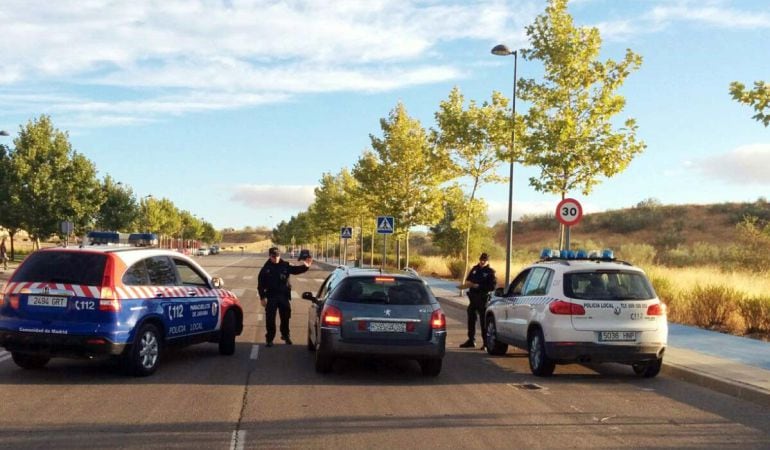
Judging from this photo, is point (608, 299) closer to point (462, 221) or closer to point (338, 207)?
point (462, 221)

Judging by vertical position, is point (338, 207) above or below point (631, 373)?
above

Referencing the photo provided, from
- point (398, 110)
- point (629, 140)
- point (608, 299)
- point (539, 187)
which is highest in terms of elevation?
point (398, 110)

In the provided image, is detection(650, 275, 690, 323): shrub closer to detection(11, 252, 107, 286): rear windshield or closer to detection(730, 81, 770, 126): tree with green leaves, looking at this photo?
detection(730, 81, 770, 126): tree with green leaves

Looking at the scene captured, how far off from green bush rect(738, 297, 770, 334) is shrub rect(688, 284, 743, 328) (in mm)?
458

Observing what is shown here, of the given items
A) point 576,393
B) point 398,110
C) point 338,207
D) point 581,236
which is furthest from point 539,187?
point 581,236

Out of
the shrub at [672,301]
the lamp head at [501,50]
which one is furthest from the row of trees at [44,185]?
the shrub at [672,301]

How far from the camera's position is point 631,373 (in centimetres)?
1131

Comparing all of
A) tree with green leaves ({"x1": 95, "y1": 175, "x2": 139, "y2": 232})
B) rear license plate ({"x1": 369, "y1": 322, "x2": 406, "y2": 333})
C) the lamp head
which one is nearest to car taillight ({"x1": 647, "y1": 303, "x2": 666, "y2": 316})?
rear license plate ({"x1": 369, "y1": 322, "x2": 406, "y2": 333})

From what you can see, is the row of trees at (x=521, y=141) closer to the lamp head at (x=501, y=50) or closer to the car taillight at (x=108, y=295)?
the lamp head at (x=501, y=50)

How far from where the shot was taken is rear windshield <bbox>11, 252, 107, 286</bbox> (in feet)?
30.2

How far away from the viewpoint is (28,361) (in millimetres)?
10062

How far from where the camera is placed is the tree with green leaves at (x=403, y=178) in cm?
3691

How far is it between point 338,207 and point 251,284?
91.4 ft

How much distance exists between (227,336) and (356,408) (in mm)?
4486
